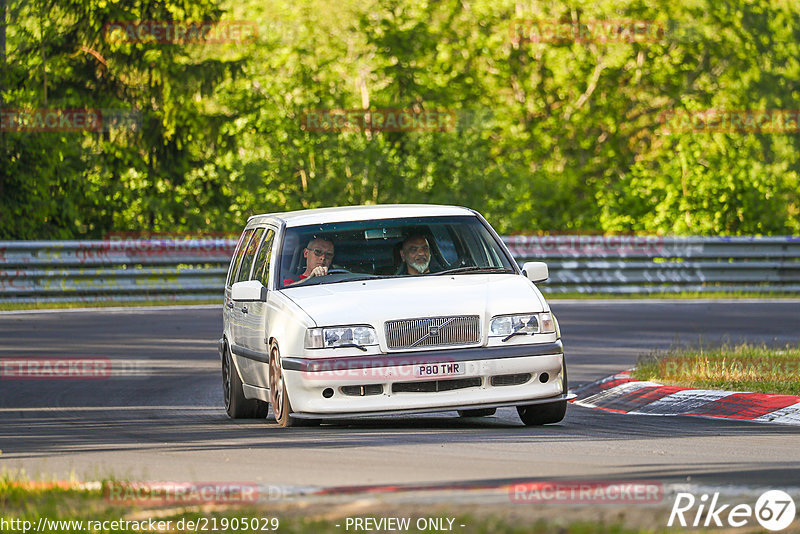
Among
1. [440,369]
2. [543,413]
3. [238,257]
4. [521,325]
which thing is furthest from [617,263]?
[440,369]

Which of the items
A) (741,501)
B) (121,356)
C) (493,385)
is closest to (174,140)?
(121,356)

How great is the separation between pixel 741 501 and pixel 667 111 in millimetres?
38151

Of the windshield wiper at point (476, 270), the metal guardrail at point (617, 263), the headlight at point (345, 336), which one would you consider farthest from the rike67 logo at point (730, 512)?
the metal guardrail at point (617, 263)

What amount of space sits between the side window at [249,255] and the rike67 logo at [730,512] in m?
6.33

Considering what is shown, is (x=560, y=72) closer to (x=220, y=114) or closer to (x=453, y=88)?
(x=453, y=88)

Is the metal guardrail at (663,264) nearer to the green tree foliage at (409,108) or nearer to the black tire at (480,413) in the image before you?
the green tree foliage at (409,108)

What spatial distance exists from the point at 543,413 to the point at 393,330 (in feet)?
4.19

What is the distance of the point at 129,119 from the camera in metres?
34.3

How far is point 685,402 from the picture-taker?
11.9 m

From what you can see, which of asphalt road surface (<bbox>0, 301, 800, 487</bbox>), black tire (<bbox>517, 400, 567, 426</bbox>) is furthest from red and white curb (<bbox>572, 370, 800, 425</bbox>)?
black tire (<bbox>517, 400, 567, 426</bbox>)

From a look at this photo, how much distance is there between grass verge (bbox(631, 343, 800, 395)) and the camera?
12272mm

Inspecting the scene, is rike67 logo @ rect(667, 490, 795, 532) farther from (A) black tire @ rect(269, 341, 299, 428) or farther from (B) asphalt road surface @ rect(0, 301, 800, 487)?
(A) black tire @ rect(269, 341, 299, 428)

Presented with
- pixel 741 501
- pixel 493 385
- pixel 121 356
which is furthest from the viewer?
pixel 121 356

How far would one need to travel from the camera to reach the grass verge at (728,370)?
1227cm
